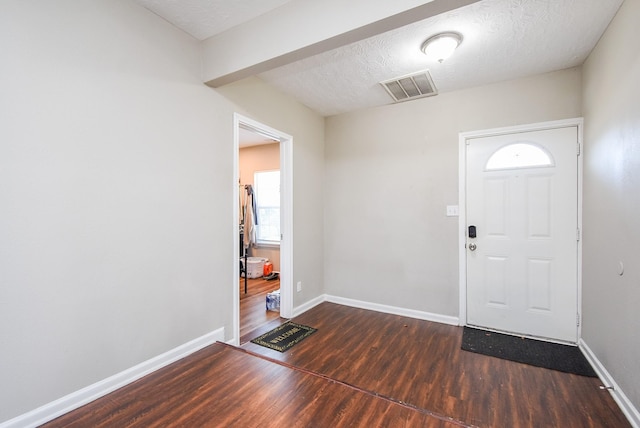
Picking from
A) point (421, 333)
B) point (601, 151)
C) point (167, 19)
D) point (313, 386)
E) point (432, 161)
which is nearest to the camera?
point (313, 386)

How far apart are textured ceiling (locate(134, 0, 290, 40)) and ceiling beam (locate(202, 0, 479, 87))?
52 millimetres

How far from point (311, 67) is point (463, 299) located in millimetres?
3025

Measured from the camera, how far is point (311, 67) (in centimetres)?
274

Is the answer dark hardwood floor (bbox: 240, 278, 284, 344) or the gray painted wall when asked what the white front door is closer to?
dark hardwood floor (bbox: 240, 278, 284, 344)

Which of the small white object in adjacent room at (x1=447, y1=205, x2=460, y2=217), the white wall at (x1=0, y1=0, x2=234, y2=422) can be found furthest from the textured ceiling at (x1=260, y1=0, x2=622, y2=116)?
the small white object in adjacent room at (x1=447, y1=205, x2=460, y2=217)

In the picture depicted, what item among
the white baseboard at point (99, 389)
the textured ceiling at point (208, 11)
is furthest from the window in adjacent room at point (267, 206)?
the textured ceiling at point (208, 11)

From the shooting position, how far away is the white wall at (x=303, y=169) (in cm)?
308

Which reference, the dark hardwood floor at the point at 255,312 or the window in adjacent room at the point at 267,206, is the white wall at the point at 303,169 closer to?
the dark hardwood floor at the point at 255,312

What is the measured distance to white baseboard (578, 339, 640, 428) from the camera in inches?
66.3

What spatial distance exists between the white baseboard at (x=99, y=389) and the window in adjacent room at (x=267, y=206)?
11.8 ft

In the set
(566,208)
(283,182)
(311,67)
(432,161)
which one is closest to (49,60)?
(311,67)

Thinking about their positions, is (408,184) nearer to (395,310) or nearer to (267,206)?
(395,310)

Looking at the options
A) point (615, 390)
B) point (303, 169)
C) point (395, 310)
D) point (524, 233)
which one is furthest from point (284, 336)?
point (524, 233)

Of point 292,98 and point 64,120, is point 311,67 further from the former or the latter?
point 64,120
